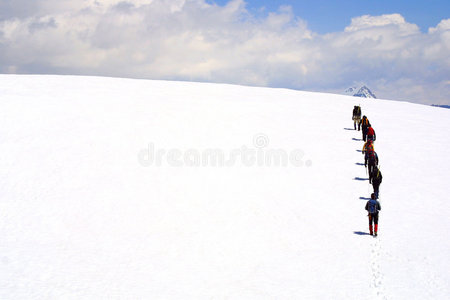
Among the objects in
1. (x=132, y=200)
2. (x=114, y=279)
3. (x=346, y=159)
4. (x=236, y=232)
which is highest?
(x=346, y=159)

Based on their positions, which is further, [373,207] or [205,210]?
[205,210]

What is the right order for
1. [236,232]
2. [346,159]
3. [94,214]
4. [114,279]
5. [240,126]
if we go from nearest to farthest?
1. [114,279]
2. [236,232]
3. [94,214]
4. [346,159]
5. [240,126]

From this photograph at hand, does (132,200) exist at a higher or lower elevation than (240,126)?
lower

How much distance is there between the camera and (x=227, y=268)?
355 inches

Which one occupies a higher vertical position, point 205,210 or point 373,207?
point 373,207

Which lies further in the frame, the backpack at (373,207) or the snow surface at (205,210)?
the backpack at (373,207)

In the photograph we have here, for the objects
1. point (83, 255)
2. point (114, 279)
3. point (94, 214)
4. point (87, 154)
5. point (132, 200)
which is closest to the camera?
point (114, 279)

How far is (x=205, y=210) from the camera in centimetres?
1204

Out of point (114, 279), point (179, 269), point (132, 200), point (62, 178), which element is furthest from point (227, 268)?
point (62, 178)

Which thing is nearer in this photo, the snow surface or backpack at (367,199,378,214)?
the snow surface

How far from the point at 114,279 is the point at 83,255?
59.5 inches

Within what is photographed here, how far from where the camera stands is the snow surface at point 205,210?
843 cm

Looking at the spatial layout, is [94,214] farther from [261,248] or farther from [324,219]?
[324,219]

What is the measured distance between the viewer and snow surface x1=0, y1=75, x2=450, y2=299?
843 centimetres
